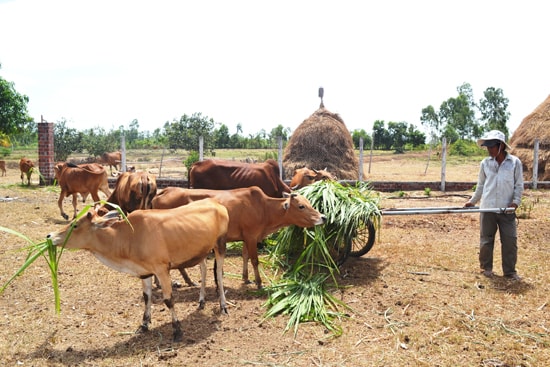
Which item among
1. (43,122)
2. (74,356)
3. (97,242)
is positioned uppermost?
(43,122)

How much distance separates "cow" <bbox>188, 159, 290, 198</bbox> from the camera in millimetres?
9773

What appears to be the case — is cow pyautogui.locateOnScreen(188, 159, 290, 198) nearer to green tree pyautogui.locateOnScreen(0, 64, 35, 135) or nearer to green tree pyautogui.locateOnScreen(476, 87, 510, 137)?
green tree pyautogui.locateOnScreen(0, 64, 35, 135)

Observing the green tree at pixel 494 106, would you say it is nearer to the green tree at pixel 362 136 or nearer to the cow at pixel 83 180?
the green tree at pixel 362 136

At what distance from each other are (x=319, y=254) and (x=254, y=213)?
1.15m

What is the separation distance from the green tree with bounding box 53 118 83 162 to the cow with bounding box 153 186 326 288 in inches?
860

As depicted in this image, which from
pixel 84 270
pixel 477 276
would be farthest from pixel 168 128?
pixel 477 276

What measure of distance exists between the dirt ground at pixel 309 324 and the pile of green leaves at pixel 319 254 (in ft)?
0.60

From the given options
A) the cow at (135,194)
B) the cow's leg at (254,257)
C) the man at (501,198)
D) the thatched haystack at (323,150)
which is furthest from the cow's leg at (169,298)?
the thatched haystack at (323,150)

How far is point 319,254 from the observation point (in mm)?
7070

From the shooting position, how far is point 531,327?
5.32 metres

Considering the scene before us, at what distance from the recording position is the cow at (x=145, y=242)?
4961mm

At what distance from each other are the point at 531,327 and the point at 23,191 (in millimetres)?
16011

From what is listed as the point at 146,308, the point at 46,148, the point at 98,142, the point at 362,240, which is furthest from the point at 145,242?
the point at 98,142

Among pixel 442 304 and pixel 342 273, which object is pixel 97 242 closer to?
pixel 342 273
